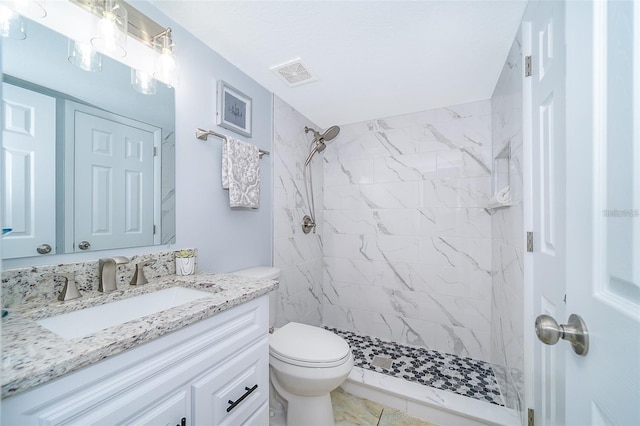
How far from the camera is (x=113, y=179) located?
3.54 ft

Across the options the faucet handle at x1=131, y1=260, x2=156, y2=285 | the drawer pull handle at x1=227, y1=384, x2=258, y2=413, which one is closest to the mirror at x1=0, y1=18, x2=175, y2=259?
the faucet handle at x1=131, y1=260, x2=156, y2=285

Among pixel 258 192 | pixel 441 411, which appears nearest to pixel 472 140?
pixel 258 192

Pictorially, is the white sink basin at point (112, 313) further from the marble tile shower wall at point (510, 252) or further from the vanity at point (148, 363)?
the marble tile shower wall at point (510, 252)

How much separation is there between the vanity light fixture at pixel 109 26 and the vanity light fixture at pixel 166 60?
15cm

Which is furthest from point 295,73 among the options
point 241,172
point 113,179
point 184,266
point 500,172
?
point 500,172

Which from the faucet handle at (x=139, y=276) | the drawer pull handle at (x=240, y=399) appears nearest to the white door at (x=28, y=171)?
the faucet handle at (x=139, y=276)

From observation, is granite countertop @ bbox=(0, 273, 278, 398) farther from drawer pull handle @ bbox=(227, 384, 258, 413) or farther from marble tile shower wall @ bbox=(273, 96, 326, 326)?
marble tile shower wall @ bbox=(273, 96, 326, 326)

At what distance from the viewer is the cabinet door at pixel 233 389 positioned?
81cm

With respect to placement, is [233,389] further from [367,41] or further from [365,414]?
[367,41]

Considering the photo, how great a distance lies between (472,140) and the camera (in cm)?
211

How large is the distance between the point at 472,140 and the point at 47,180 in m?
2.55

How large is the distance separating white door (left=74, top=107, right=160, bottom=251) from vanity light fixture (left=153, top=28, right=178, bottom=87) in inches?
9.9

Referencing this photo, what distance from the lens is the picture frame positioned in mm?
1518

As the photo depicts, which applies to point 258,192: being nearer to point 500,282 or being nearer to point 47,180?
point 47,180
